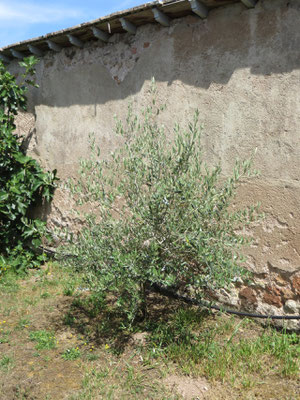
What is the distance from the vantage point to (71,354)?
Result: 3.55 metres

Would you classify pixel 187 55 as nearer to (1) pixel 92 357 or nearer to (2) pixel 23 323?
(1) pixel 92 357

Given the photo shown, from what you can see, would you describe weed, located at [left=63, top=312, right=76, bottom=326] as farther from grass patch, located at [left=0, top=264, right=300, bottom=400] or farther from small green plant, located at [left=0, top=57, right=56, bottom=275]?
small green plant, located at [left=0, top=57, right=56, bottom=275]

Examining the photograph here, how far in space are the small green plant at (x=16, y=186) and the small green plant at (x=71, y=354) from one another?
2.23 m

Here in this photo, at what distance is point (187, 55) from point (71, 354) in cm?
310

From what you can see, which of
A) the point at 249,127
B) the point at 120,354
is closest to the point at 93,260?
the point at 120,354

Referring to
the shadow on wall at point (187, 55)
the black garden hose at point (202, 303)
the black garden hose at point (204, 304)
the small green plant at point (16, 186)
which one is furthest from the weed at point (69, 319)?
the shadow on wall at point (187, 55)

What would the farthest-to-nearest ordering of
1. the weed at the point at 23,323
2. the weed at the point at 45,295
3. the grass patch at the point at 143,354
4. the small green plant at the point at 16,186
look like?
the small green plant at the point at 16,186
the weed at the point at 45,295
the weed at the point at 23,323
the grass patch at the point at 143,354

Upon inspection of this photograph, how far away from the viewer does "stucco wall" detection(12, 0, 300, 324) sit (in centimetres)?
364

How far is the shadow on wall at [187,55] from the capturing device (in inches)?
144

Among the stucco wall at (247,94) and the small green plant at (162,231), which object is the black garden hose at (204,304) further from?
the small green plant at (162,231)

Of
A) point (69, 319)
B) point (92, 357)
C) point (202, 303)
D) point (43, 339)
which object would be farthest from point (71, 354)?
point (202, 303)

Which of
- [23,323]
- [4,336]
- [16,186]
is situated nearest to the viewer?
[4,336]

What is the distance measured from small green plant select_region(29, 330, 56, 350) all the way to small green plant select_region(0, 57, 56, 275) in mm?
1780

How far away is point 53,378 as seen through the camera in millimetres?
3254
